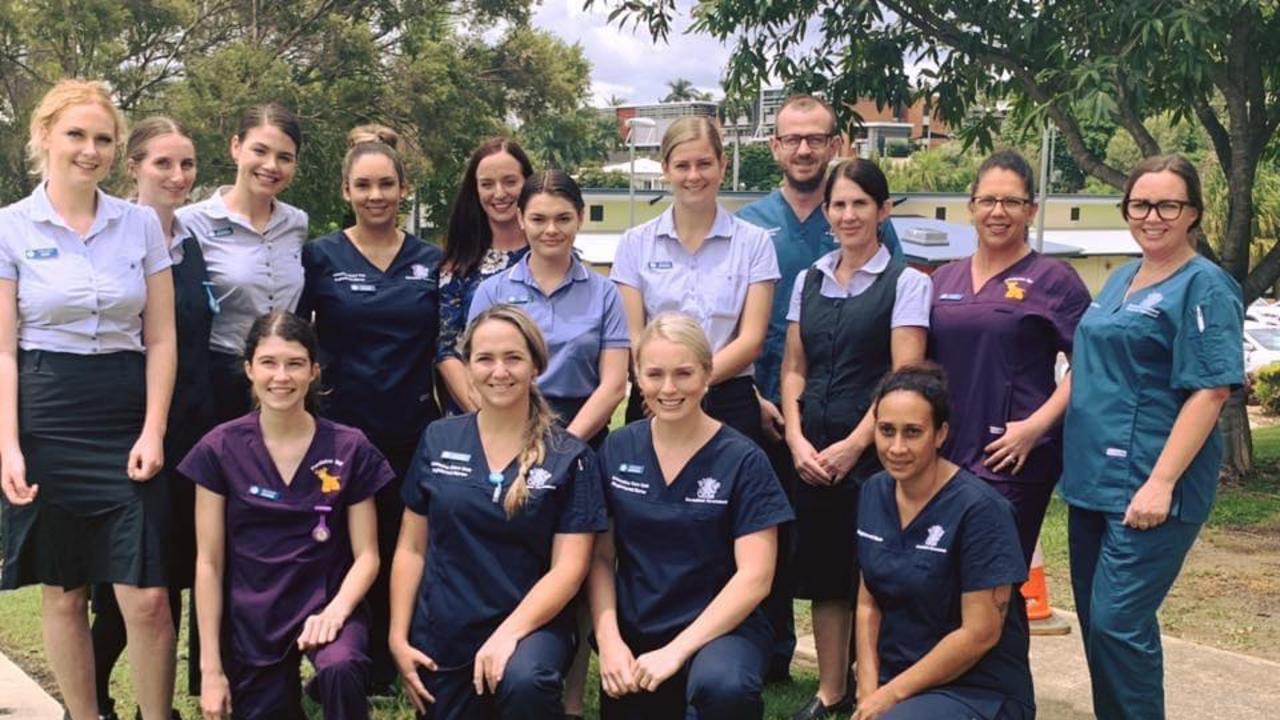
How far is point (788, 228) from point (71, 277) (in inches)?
103

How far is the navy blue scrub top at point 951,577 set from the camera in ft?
12.6

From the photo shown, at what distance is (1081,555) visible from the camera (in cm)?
437

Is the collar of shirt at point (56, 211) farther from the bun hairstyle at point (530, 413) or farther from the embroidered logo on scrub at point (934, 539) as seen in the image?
the embroidered logo on scrub at point (934, 539)

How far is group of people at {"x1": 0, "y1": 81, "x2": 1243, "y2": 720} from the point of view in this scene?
157 inches

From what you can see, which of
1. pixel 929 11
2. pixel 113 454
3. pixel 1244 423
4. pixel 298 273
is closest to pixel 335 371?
pixel 298 273

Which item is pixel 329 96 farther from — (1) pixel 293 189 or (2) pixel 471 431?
(2) pixel 471 431

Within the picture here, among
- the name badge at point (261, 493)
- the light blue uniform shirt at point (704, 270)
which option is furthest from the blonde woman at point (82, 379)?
the light blue uniform shirt at point (704, 270)

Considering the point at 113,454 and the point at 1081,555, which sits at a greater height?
the point at 113,454

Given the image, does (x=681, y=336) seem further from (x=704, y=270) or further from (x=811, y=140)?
(x=811, y=140)

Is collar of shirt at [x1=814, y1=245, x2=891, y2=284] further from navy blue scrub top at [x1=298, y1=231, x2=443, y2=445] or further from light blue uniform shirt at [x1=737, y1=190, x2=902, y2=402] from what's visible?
navy blue scrub top at [x1=298, y1=231, x2=443, y2=445]

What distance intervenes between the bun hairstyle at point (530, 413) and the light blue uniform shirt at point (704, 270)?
0.78m

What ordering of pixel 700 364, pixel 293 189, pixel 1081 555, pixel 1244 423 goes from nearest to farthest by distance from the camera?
pixel 700 364 → pixel 1081 555 → pixel 1244 423 → pixel 293 189

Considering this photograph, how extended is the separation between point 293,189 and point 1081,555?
22498 millimetres

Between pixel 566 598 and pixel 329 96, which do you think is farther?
pixel 329 96
